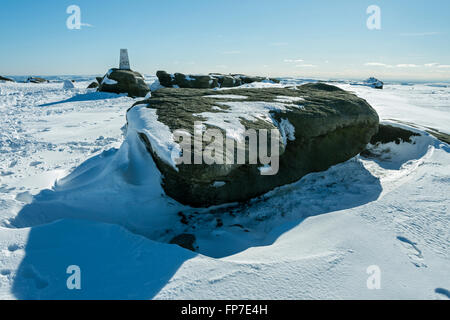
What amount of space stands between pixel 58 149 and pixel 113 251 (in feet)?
13.1

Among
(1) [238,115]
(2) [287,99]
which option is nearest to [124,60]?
(2) [287,99]

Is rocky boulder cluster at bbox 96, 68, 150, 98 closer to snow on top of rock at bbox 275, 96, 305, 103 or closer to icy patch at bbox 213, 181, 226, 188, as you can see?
snow on top of rock at bbox 275, 96, 305, 103

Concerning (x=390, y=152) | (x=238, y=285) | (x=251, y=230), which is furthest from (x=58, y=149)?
(x=390, y=152)

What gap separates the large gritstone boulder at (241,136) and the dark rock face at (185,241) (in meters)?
0.55

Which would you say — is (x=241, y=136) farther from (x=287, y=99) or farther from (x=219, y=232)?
(x=287, y=99)

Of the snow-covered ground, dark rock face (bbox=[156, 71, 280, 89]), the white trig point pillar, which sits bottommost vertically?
the snow-covered ground

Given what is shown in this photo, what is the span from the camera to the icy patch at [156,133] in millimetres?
2729

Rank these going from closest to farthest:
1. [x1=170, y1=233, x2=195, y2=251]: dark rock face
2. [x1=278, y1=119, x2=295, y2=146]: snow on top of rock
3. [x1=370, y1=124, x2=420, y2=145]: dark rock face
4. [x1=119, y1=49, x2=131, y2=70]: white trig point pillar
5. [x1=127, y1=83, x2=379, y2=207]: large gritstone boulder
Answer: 1. [x1=170, y1=233, x2=195, y2=251]: dark rock face
2. [x1=127, y1=83, x2=379, y2=207]: large gritstone boulder
3. [x1=278, y1=119, x2=295, y2=146]: snow on top of rock
4. [x1=370, y1=124, x2=420, y2=145]: dark rock face
5. [x1=119, y1=49, x2=131, y2=70]: white trig point pillar

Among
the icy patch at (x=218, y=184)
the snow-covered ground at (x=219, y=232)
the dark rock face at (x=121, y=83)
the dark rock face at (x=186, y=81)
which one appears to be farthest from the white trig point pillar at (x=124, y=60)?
the icy patch at (x=218, y=184)

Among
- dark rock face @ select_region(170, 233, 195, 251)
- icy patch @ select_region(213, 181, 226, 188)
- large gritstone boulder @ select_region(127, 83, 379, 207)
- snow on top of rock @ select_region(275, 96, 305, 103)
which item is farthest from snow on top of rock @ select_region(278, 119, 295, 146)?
dark rock face @ select_region(170, 233, 195, 251)

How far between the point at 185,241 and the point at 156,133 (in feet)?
4.30

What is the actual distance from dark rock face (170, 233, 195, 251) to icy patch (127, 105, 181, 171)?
0.76 meters

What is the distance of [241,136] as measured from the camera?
3320 millimetres

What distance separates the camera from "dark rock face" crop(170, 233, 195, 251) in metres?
2.64
